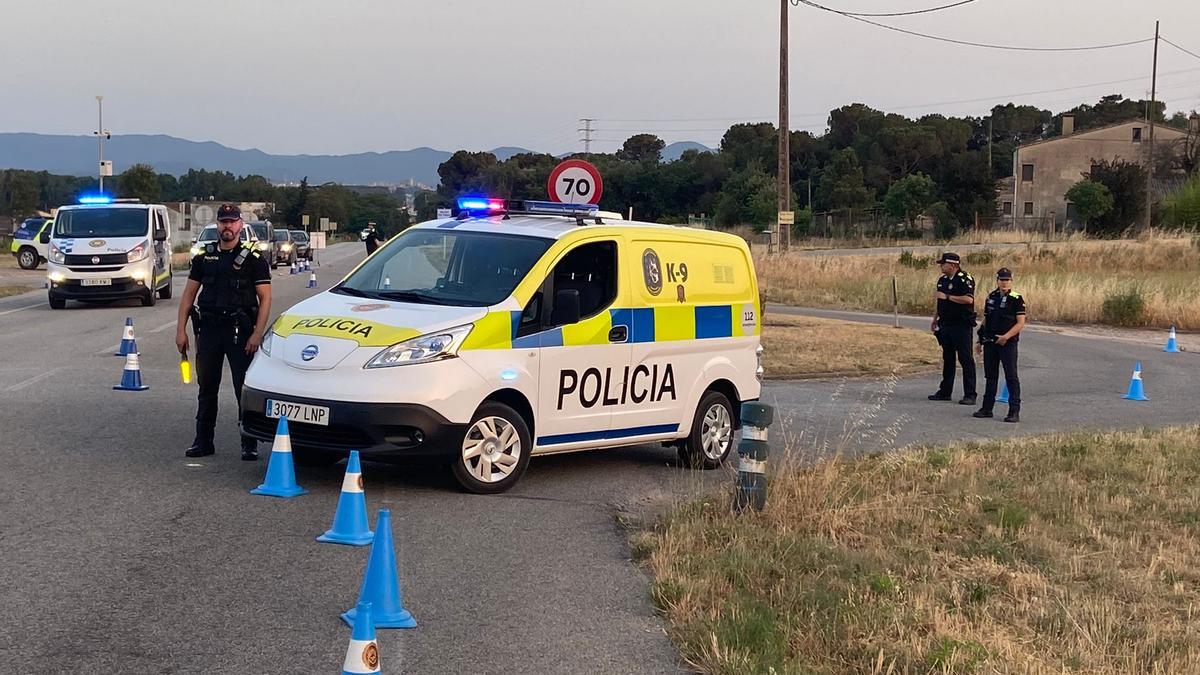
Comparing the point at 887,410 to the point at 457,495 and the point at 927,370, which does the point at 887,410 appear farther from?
the point at 457,495

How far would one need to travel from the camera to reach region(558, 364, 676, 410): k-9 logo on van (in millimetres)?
9000

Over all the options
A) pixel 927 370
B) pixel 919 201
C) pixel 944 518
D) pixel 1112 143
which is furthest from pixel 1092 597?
pixel 1112 143

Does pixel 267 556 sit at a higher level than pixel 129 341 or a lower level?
lower

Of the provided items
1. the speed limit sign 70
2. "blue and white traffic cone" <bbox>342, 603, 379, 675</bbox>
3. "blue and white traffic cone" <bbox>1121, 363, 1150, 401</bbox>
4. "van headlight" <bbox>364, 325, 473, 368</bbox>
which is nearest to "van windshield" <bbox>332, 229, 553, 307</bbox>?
"van headlight" <bbox>364, 325, 473, 368</bbox>

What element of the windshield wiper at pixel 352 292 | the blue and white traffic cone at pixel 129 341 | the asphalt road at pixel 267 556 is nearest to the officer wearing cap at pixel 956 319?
the asphalt road at pixel 267 556

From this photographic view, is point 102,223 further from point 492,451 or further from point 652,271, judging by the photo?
point 492,451

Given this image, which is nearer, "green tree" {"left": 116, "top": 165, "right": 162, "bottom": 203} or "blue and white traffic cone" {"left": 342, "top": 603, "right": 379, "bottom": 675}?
"blue and white traffic cone" {"left": 342, "top": 603, "right": 379, "bottom": 675}

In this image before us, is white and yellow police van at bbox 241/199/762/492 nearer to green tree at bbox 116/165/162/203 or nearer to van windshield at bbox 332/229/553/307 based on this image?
van windshield at bbox 332/229/553/307

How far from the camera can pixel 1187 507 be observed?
9.23 metres

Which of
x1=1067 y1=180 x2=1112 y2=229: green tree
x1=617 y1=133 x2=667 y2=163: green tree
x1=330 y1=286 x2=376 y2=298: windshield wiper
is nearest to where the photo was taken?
x1=330 y1=286 x2=376 y2=298: windshield wiper

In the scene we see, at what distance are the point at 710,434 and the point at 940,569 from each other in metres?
3.34

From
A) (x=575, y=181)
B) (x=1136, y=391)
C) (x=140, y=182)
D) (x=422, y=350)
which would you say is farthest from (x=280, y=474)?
(x=140, y=182)

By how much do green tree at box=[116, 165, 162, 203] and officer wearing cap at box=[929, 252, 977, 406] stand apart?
9122 cm

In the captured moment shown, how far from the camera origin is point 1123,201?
69.1m
